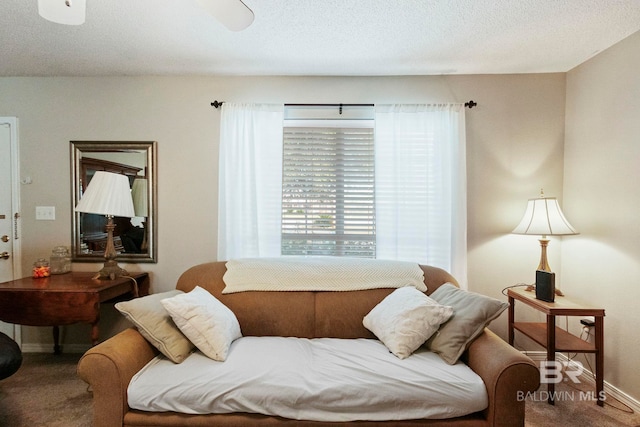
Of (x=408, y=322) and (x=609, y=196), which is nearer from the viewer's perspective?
(x=408, y=322)

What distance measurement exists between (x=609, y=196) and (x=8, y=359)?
3.85m

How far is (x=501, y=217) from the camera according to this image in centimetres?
260

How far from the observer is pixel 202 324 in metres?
1.68

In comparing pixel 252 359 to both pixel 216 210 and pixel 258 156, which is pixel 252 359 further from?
pixel 258 156

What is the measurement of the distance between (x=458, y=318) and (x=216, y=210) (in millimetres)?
2016

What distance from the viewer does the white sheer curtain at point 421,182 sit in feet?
8.27

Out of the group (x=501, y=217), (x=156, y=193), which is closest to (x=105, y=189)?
(x=156, y=193)

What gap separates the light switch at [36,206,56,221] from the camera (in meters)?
2.67

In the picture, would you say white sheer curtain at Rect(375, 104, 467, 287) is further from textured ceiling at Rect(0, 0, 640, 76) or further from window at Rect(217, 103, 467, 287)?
textured ceiling at Rect(0, 0, 640, 76)

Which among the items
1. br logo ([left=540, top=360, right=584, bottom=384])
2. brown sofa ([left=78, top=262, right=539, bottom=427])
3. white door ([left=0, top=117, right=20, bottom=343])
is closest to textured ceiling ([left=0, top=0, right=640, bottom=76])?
white door ([left=0, top=117, right=20, bottom=343])

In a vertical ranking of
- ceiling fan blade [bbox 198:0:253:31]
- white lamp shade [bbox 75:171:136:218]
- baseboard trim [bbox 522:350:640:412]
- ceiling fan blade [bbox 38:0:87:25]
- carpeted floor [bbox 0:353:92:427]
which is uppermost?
ceiling fan blade [bbox 198:0:253:31]

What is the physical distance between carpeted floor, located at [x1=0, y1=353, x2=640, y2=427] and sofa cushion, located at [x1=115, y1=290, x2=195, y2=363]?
774 mm

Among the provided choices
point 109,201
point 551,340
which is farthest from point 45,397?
point 551,340

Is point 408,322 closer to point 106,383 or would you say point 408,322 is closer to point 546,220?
point 546,220
